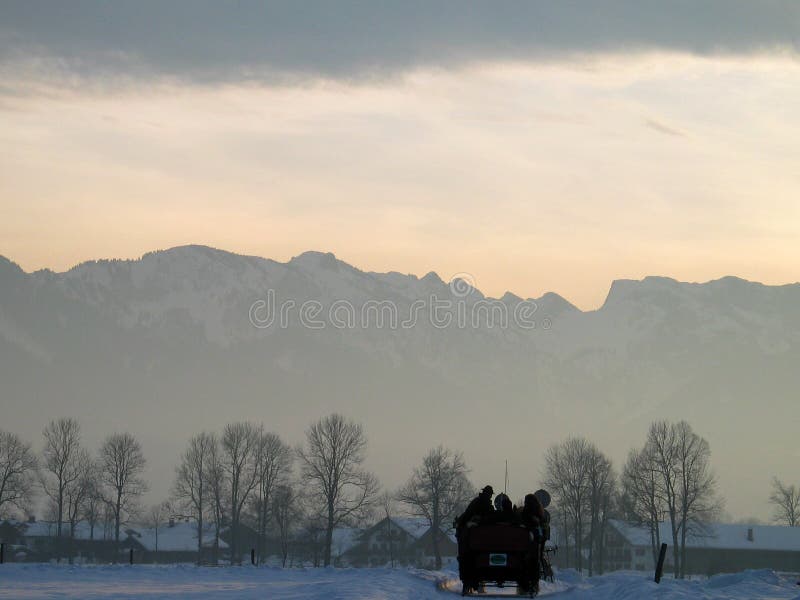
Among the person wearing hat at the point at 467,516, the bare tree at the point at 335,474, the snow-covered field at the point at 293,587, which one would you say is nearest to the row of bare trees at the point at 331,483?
the bare tree at the point at 335,474

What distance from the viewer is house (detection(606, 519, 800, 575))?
15100 cm

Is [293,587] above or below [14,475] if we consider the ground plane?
below

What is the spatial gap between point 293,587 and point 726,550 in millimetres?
124887

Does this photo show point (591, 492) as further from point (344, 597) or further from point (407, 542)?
point (344, 597)

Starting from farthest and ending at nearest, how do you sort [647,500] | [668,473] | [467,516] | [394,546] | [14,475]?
[394,546], [14,475], [668,473], [647,500], [467,516]

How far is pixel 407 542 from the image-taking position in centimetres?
15825

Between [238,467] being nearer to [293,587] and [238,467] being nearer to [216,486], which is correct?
[216,486]

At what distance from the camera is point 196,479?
146 metres

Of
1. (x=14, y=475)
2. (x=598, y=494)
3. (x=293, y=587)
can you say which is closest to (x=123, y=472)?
(x=14, y=475)

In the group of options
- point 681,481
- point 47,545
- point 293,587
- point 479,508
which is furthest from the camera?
point 47,545

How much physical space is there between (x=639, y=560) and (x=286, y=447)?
5121 cm

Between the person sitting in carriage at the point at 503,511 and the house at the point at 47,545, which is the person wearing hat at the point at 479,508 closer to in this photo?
the person sitting in carriage at the point at 503,511

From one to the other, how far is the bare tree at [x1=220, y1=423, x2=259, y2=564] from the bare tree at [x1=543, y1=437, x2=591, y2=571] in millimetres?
30782

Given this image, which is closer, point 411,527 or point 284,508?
point 284,508
